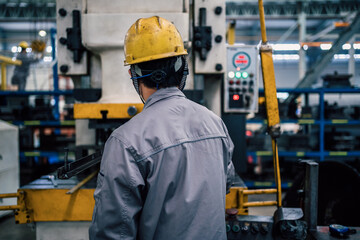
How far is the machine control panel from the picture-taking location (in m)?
1.50

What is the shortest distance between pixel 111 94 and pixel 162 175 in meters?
0.90

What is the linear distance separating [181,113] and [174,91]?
10cm

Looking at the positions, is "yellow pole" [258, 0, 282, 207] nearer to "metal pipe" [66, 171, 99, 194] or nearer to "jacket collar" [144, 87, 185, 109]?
"jacket collar" [144, 87, 185, 109]

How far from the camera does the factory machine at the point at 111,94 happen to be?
1.47 metres

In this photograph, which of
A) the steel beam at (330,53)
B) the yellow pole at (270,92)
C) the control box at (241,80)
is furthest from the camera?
the steel beam at (330,53)

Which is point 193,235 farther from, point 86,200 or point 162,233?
point 86,200

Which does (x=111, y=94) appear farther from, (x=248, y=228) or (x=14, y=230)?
(x=14, y=230)

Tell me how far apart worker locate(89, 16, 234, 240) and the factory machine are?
1.60 ft

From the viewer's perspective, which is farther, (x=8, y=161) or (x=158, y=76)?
(x=8, y=161)

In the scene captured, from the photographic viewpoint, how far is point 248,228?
154 cm

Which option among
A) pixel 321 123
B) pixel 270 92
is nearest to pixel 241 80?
pixel 270 92

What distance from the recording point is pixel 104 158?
86cm

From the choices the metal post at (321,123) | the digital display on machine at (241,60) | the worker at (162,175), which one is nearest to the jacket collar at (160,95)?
the worker at (162,175)

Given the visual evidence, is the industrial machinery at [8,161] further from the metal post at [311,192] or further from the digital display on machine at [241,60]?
the metal post at [311,192]
